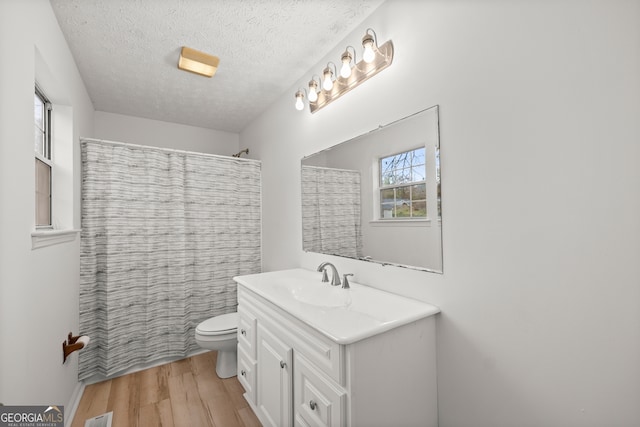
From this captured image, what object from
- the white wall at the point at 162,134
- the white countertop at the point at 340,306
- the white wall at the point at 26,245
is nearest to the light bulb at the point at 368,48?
the white countertop at the point at 340,306

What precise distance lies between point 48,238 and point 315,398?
1466 mm

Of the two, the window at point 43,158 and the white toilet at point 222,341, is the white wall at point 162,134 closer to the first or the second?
the window at point 43,158

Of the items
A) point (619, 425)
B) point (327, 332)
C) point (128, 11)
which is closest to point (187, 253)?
point (128, 11)

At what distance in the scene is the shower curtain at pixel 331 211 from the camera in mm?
1702

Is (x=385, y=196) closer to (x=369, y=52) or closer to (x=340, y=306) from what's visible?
(x=340, y=306)

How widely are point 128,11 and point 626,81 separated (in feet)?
7.09

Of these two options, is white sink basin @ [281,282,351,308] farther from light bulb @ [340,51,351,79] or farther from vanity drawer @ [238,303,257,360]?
light bulb @ [340,51,351,79]

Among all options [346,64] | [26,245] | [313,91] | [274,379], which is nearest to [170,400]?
[274,379]

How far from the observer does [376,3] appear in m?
1.48

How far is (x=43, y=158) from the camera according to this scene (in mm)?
1565

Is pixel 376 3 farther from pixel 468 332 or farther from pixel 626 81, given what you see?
pixel 468 332

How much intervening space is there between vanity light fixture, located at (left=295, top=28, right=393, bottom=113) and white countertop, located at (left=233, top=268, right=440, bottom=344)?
119 centimetres

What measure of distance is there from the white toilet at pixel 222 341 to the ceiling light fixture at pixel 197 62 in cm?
193

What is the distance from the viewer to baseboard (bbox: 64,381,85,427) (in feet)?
5.55
